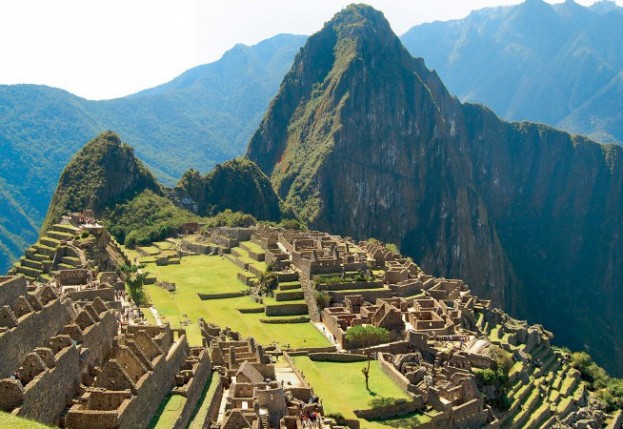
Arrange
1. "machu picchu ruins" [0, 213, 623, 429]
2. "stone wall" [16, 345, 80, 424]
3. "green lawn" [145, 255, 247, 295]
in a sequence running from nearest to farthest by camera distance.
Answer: "stone wall" [16, 345, 80, 424] < "machu picchu ruins" [0, 213, 623, 429] < "green lawn" [145, 255, 247, 295]

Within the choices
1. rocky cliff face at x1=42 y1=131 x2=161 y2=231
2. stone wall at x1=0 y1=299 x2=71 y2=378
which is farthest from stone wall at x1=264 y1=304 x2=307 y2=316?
rocky cliff face at x1=42 y1=131 x2=161 y2=231

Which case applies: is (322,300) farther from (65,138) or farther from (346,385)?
(65,138)

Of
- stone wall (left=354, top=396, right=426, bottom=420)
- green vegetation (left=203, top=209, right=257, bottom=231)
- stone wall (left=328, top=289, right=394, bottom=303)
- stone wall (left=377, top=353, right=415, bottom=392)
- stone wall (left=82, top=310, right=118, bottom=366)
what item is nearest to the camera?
stone wall (left=82, top=310, right=118, bottom=366)

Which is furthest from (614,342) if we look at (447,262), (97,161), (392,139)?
(97,161)

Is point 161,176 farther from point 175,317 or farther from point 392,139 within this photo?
point 175,317

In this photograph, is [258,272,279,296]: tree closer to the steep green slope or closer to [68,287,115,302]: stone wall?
[68,287,115,302]: stone wall
